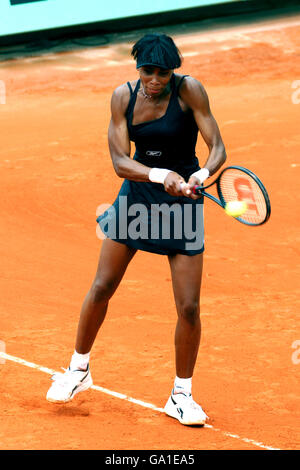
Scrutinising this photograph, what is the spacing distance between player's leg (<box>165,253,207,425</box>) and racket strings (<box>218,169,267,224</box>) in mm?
412

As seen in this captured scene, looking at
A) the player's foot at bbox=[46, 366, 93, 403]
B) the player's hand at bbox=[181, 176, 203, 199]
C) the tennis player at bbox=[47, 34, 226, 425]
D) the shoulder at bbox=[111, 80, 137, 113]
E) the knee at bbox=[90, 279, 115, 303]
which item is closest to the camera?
the player's hand at bbox=[181, 176, 203, 199]

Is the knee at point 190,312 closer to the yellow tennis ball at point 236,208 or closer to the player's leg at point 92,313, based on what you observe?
the player's leg at point 92,313

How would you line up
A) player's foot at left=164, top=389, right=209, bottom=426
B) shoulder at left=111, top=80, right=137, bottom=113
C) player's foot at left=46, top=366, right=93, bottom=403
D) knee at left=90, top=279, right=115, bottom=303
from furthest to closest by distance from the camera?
player's foot at left=46, top=366, right=93, bottom=403, knee at left=90, top=279, right=115, bottom=303, player's foot at left=164, top=389, right=209, bottom=426, shoulder at left=111, top=80, right=137, bottom=113

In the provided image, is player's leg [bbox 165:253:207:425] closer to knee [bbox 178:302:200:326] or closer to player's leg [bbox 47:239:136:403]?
knee [bbox 178:302:200:326]

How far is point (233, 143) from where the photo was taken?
1229 cm

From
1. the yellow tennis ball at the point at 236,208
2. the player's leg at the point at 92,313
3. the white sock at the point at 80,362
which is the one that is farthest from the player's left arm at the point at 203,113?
the white sock at the point at 80,362

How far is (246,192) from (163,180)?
545 millimetres

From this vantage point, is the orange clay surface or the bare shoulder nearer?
the bare shoulder

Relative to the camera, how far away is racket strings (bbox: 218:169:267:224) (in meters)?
5.04

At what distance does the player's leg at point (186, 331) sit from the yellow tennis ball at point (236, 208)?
34 cm

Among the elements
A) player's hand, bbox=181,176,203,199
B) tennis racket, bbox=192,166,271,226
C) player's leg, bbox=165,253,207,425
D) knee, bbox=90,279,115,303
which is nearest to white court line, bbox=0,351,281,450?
player's leg, bbox=165,253,207,425
